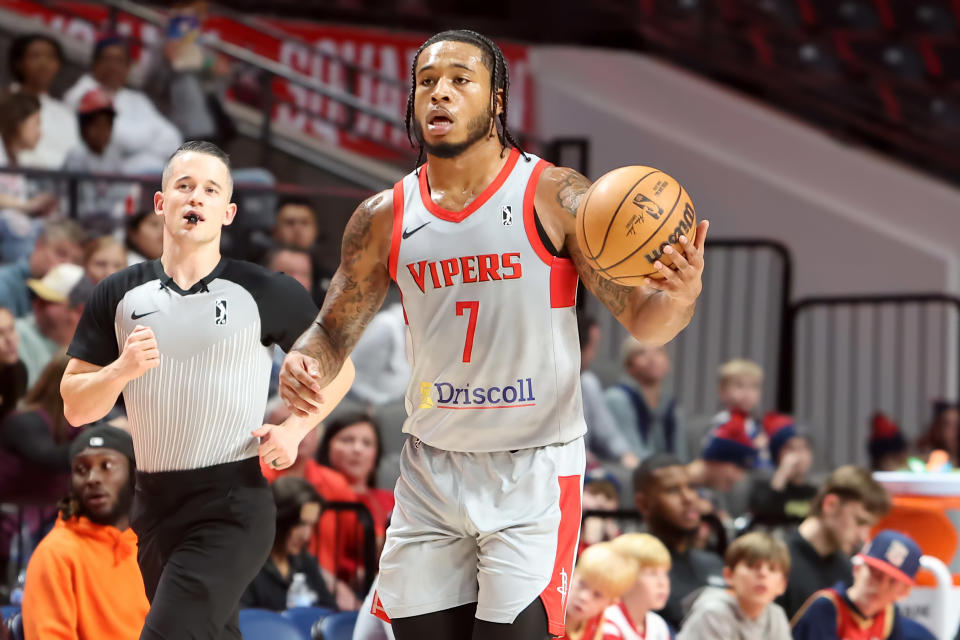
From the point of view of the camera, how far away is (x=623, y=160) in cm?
1230

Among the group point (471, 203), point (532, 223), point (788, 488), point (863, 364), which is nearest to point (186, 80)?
point (788, 488)

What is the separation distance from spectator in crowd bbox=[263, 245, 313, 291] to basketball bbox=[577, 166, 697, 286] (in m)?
4.36

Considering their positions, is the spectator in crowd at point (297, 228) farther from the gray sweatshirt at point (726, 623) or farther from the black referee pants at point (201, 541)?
the black referee pants at point (201, 541)

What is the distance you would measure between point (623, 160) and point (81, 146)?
204 inches

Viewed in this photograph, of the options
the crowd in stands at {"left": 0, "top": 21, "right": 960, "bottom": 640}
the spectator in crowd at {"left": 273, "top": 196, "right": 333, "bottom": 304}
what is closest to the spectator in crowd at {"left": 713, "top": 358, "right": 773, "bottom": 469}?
the crowd in stands at {"left": 0, "top": 21, "right": 960, "bottom": 640}

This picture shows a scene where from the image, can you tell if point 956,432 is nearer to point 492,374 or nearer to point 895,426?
point 895,426

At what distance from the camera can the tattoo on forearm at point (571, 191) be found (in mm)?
3496

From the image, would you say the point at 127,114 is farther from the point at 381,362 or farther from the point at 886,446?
the point at 886,446

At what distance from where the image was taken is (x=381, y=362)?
8281 millimetres

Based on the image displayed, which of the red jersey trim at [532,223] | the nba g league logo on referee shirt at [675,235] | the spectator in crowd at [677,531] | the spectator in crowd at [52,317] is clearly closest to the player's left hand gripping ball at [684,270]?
the nba g league logo on referee shirt at [675,235]

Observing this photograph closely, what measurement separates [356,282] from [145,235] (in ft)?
14.1

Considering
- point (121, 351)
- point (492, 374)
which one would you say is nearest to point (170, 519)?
point (121, 351)

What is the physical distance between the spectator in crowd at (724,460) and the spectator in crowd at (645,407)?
A: 17.5 inches

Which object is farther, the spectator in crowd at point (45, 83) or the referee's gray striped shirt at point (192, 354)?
the spectator in crowd at point (45, 83)
